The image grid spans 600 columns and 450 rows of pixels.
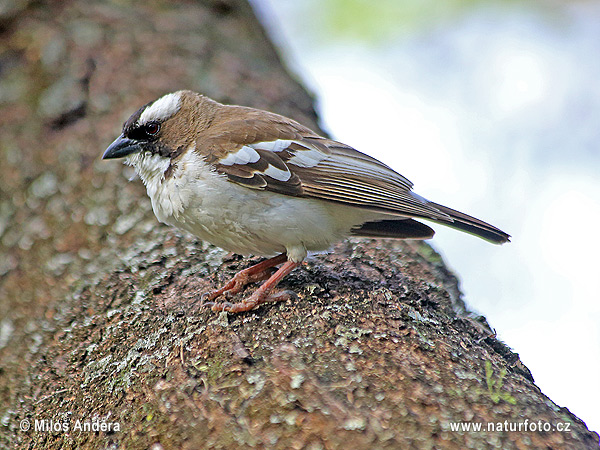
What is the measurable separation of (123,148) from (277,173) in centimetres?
99

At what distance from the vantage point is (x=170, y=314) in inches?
116

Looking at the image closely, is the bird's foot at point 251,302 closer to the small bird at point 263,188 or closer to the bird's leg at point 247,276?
the small bird at point 263,188

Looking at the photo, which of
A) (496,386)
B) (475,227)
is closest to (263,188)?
(475,227)

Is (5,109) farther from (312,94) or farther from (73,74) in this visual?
(312,94)

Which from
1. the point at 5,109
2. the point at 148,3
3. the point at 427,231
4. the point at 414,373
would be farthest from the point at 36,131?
the point at 414,373

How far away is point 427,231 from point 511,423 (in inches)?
61.2

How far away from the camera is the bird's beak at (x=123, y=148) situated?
362 cm

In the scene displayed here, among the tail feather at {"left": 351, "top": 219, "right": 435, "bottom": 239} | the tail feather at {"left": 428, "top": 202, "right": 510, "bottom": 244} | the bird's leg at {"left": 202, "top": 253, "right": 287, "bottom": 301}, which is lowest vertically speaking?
the bird's leg at {"left": 202, "top": 253, "right": 287, "bottom": 301}

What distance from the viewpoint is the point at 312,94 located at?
5.64 m

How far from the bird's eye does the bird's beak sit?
9cm

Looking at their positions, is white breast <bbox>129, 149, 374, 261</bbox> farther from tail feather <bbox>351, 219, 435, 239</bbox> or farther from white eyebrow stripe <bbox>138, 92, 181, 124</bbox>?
white eyebrow stripe <bbox>138, 92, 181, 124</bbox>

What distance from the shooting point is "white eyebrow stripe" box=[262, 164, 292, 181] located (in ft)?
10.8

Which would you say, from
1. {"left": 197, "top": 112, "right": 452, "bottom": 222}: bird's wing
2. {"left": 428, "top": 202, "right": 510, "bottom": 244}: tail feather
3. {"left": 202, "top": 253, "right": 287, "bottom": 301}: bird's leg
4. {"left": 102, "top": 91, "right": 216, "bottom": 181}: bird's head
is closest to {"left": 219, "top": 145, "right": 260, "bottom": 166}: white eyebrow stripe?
{"left": 197, "top": 112, "right": 452, "bottom": 222}: bird's wing

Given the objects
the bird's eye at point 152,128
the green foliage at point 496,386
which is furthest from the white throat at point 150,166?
the green foliage at point 496,386
